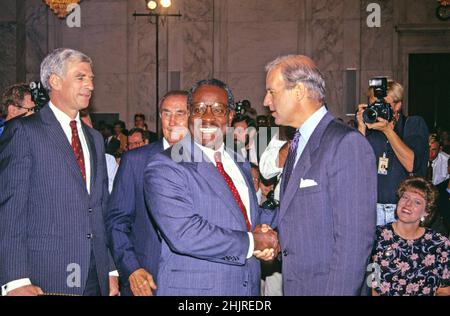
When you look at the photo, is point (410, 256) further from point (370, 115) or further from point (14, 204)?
point (14, 204)

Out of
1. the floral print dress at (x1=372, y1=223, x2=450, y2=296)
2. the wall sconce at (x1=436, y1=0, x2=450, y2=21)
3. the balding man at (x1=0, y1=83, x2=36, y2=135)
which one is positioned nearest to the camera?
the floral print dress at (x1=372, y1=223, x2=450, y2=296)

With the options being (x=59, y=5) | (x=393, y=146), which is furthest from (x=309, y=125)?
(x=59, y=5)

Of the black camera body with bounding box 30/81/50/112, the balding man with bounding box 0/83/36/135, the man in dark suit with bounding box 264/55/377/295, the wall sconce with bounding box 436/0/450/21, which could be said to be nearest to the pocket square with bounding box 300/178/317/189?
the man in dark suit with bounding box 264/55/377/295

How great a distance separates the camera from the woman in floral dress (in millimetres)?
4727

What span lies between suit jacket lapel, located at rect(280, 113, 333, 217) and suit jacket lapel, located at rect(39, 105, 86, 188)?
1368mm

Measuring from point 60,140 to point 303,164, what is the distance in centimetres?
156

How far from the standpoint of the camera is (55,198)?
3527 millimetres

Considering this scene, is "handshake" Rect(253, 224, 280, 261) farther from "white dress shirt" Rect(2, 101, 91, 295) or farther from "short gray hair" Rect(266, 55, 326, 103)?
"white dress shirt" Rect(2, 101, 91, 295)

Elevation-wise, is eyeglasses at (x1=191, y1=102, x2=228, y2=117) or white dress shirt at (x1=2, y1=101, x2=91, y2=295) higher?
eyeglasses at (x1=191, y1=102, x2=228, y2=117)

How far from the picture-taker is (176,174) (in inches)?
120

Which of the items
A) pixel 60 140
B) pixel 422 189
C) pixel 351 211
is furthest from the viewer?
pixel 422 189

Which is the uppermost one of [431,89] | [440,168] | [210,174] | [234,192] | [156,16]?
[156,16]
